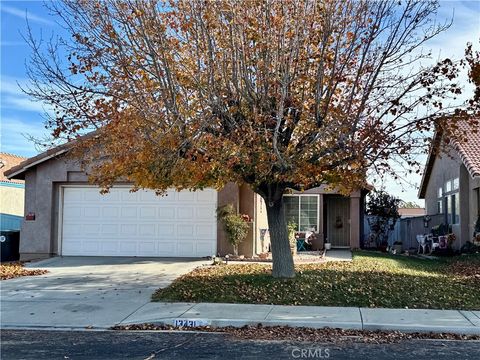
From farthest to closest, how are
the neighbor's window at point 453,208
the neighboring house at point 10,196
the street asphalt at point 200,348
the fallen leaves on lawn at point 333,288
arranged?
the neighboring house at point 10,196 → the neighbor's window at point 453,208 → the fallen leaves on lawn at point 333,288 → the street asphalt at point 200,348

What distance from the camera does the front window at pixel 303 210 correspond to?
2233cm

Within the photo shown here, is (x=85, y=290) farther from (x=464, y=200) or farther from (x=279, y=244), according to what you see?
(x=464, y=200)

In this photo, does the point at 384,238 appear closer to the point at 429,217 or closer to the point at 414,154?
the point at 429,217

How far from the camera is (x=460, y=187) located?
20781 millimetres

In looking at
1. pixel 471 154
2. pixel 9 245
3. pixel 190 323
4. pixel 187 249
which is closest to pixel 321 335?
pixel 190 323

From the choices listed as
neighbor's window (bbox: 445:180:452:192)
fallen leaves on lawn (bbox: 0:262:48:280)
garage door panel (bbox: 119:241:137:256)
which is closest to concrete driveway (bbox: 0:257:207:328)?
fallen leaves on lawn (bbox: 0:262:48:280)

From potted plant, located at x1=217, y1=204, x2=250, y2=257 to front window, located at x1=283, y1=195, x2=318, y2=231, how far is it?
5955mm

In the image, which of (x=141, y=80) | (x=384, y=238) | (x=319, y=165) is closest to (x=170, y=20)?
(x=141, y=80)

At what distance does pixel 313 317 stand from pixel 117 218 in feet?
33.6

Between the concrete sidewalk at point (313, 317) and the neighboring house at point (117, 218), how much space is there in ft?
23.2

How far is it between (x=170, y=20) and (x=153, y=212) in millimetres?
8666

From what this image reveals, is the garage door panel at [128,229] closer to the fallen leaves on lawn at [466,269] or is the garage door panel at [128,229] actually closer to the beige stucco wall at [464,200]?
the fallen leaves on lawn at [466,269]

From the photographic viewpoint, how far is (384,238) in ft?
82.5

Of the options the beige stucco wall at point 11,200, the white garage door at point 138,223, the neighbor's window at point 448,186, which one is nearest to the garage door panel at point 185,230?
the white garage door at point 138,223
